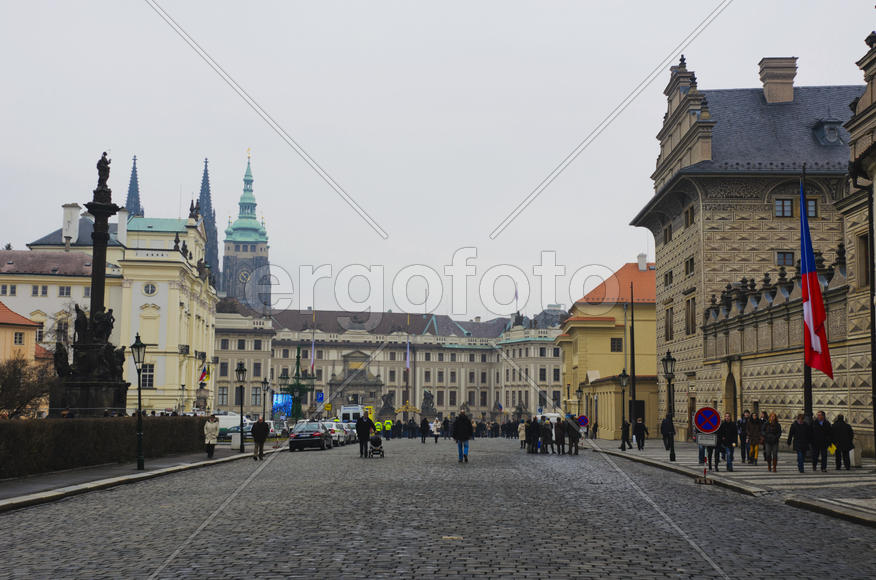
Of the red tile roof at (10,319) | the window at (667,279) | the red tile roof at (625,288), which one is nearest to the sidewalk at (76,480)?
the window at (667,279)

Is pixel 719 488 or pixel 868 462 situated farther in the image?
pixel 868 462

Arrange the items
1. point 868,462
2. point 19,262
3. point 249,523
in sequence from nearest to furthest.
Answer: point 249,523, point 868,462, point 19,262

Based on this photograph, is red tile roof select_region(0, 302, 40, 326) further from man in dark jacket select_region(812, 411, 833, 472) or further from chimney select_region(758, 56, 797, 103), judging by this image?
man in dark jacket select_region(812, 411, 833, 472)

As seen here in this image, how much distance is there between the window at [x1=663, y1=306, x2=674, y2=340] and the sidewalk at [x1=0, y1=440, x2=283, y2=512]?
30.6 meters

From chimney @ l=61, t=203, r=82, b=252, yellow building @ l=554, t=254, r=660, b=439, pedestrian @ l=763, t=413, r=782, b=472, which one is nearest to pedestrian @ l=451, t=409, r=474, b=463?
pedestrian @ l=763, t=413, r=782, b=472

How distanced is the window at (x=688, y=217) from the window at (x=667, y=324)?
258 inches

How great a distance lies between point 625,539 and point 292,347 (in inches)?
5609

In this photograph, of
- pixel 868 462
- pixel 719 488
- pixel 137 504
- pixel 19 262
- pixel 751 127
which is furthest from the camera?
pixel 19 262

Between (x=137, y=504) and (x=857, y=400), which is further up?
(x=857, y=400)

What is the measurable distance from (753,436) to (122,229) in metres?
85.0

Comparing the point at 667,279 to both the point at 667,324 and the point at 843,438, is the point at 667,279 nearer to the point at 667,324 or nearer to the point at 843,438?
the point at 667,324

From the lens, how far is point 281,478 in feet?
78.5

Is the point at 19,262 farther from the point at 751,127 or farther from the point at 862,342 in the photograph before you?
the point at 862,342

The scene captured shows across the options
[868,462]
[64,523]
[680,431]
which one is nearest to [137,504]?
[64,523]
